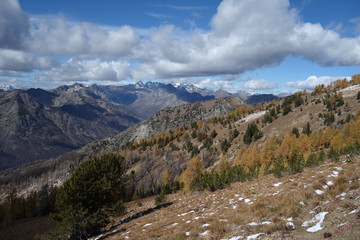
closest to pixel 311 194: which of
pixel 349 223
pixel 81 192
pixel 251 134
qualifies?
pixel 349 223

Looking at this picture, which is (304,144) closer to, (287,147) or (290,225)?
(287,147)

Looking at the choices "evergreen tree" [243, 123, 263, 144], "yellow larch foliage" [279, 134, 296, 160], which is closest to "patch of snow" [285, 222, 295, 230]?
"yellow larch foliage" [279, 134, 296, 160]

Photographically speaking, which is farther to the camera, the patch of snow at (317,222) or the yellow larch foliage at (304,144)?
the yellow larch foliage at (304,144)

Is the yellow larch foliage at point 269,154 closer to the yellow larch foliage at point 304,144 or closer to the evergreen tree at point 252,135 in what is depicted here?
the yellow larch foliage at point 304,144

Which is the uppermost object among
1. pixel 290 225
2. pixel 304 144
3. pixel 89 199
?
pixel 290 225

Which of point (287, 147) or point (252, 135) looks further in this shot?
point (252, 135)

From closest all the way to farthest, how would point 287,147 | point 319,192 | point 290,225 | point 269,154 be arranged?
point 290,225
point 319,192
point 269,154
point 287,147

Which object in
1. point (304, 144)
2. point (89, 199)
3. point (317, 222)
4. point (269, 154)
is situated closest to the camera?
point (317, 222)

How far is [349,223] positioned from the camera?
10805 mm

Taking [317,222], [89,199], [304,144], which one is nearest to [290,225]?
[317,222]

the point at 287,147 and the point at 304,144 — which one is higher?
the point at 304,144

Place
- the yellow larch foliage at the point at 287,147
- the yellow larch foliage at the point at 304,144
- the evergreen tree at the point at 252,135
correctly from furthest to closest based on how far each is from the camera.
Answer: the evergreen tree at the point at 252,135 < the yellow larch foliage at the point at 287,147 < the yellow larch foliage at the point at 304,144

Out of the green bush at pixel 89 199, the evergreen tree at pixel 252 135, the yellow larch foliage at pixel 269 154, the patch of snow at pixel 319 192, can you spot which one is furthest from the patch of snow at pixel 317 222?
the evergreen tree at pixel 252 135

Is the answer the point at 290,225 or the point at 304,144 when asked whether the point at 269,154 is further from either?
the point at 290,225
